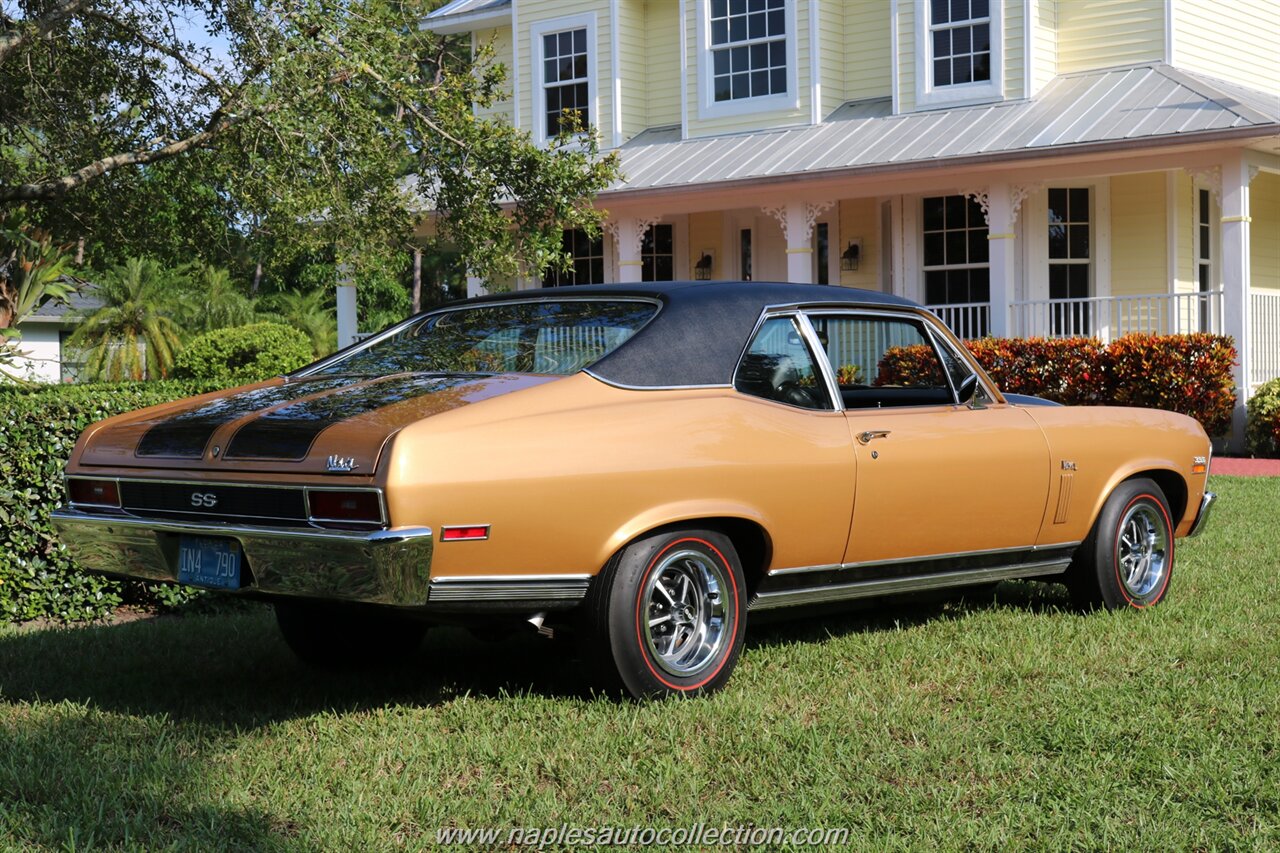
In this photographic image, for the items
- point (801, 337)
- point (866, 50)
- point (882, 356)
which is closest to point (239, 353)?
point (866, 50)

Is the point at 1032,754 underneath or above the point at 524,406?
underneath

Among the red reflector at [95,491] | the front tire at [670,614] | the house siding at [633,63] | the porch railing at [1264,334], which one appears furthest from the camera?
the house siding at [633,63]

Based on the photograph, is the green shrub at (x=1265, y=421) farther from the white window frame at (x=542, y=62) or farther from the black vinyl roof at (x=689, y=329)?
the black vinyl roof at (x=689, y=329)

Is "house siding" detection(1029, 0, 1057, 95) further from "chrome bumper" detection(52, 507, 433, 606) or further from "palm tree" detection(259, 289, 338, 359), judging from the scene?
"palm tree" detection(259, 289, 338, 359)

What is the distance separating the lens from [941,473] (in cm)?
617

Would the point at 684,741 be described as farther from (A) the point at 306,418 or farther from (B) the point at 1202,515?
(B) the point at 1202,515

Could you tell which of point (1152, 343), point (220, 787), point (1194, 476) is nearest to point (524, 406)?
point (220, 787)

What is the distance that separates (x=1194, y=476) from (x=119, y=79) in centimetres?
926

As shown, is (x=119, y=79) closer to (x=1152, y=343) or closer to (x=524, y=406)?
(x=524, y=406)

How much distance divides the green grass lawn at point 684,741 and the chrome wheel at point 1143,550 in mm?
384

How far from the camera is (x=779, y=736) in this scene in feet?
15.7

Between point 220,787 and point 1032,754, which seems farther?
point 1032,754

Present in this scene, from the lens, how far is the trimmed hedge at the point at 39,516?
7137mm

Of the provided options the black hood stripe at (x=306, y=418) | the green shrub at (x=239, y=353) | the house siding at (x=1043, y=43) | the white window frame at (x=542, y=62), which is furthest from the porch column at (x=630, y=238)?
the black hood stripe at (x=306, y=418)
